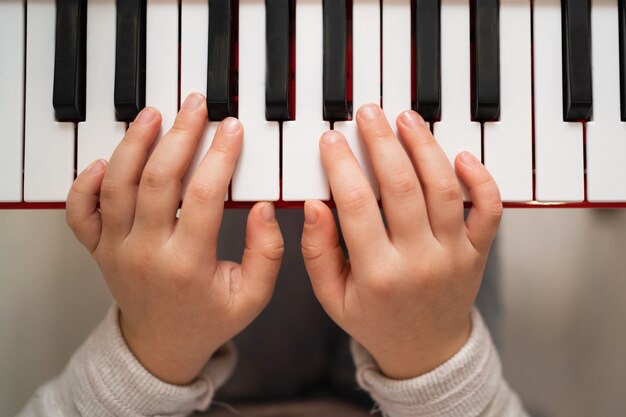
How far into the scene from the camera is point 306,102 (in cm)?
46

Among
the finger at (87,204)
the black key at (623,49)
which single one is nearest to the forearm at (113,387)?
the finger at (87,204)

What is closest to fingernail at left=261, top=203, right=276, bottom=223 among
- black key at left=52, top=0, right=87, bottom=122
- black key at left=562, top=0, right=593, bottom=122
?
black key at left=52, top=0, right=87, bottom=122

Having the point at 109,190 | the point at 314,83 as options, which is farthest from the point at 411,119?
the point at 109,190

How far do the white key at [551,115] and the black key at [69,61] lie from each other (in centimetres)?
46

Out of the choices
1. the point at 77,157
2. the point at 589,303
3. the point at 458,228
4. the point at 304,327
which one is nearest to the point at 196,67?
the point at 77,157

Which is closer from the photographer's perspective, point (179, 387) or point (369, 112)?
point (369, 112)

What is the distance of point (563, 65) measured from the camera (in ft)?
1.53

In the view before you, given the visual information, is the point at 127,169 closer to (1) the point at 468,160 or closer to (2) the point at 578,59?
(1) the point at 468,160

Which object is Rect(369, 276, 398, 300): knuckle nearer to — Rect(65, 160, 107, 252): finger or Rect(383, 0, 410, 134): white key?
Rect(383, 0, 410, 134): white key

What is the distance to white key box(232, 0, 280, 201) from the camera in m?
0.46

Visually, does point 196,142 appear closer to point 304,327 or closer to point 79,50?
point 79,50

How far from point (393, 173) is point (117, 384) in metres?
0.40

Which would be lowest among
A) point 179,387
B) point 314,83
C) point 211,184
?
point 179,387

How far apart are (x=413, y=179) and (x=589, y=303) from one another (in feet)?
1.52
